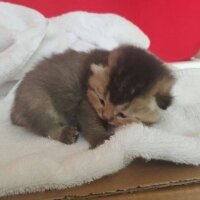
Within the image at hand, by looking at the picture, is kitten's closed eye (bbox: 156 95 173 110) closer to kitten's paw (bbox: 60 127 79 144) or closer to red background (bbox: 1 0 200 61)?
kitten's paw (bbox: 60 127 79 144)

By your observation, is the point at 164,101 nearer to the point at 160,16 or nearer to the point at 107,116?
the point at 107,116

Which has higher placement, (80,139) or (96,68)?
(96,68)

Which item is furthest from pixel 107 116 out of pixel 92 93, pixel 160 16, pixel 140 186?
pixel 160 16

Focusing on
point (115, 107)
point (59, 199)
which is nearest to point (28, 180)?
point (59, 199)

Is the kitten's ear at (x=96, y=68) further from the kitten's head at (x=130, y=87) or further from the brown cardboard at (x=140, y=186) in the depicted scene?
the brown cardboard at (x=140, y=186)

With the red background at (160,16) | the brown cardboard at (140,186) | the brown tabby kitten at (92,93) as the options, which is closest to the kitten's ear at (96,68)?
the brown tabby kitten at (92,93)

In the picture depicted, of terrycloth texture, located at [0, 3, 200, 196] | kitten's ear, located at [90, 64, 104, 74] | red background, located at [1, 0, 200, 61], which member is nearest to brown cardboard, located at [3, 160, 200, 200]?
terrycloth texture, located at [0, 3, 200, 196]
